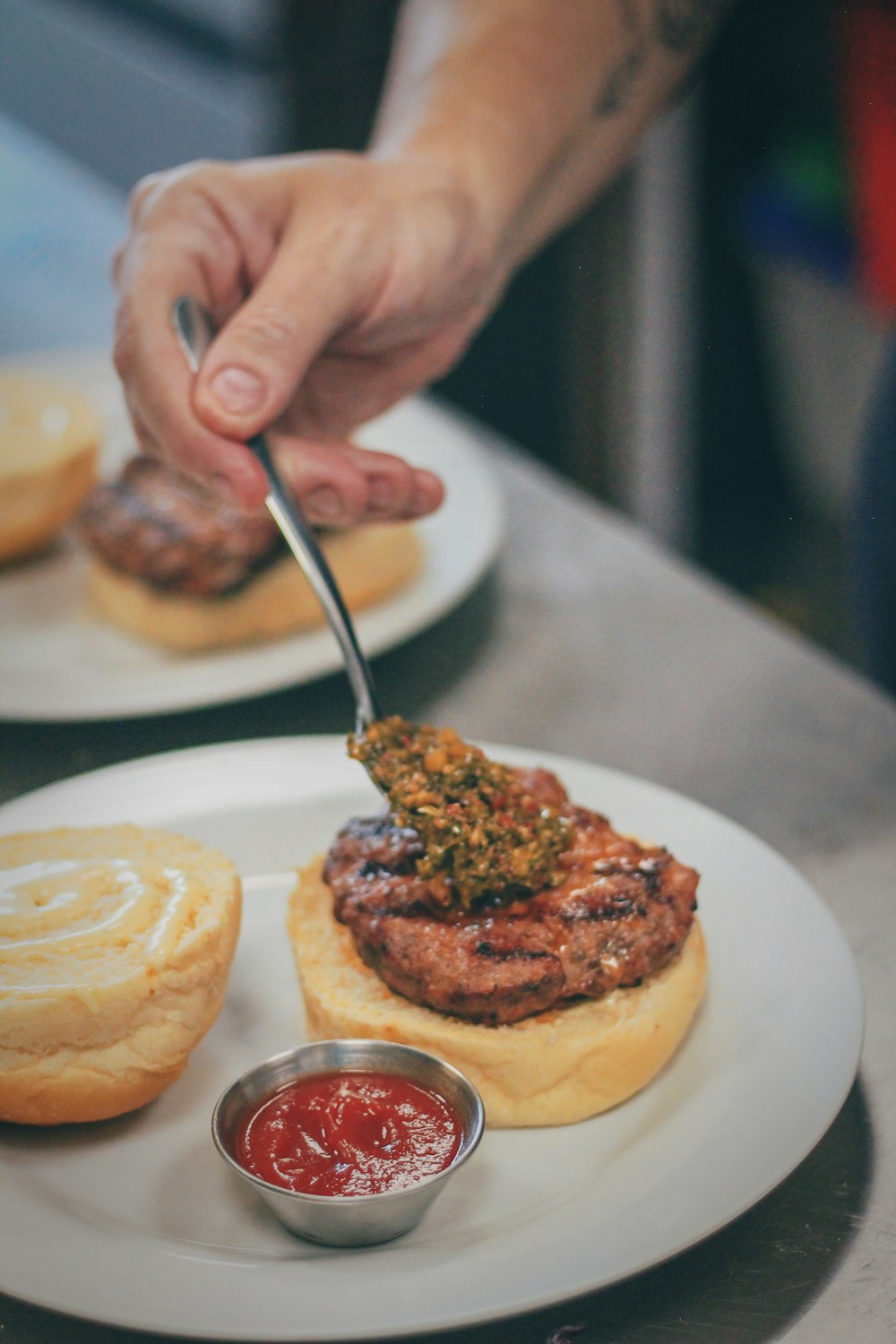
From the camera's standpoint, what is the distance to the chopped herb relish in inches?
64.2

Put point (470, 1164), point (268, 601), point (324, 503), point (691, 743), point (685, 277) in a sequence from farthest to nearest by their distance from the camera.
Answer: point (685, 277) < point (268, 601) < point (691, 743) < point (324, 503) < point (470, 1164)

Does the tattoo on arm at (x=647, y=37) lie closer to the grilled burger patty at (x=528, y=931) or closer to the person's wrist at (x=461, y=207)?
the person's wrist at (x=461, y=207)

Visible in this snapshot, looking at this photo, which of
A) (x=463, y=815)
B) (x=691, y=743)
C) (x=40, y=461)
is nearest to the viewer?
(x=463, y=815)

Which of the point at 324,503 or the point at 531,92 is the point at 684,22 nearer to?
the point at 531,92

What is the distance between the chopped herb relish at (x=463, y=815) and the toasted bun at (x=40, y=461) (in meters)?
1.45

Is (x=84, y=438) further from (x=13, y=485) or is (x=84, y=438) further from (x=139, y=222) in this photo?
(x=139, y=222)

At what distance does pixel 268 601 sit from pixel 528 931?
121 centimetres

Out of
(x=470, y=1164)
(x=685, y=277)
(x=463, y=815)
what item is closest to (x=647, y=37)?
(x=463, y=815)

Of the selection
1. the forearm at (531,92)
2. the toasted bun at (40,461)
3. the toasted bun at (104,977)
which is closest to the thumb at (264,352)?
the forearm at (531,92)

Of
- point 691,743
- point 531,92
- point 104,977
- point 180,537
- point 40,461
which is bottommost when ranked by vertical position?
point 40,461

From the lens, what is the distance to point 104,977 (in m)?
1.51

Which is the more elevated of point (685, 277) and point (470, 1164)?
point (470, 1164)

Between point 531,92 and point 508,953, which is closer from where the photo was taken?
point 508,953

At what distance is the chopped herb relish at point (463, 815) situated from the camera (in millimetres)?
1630
